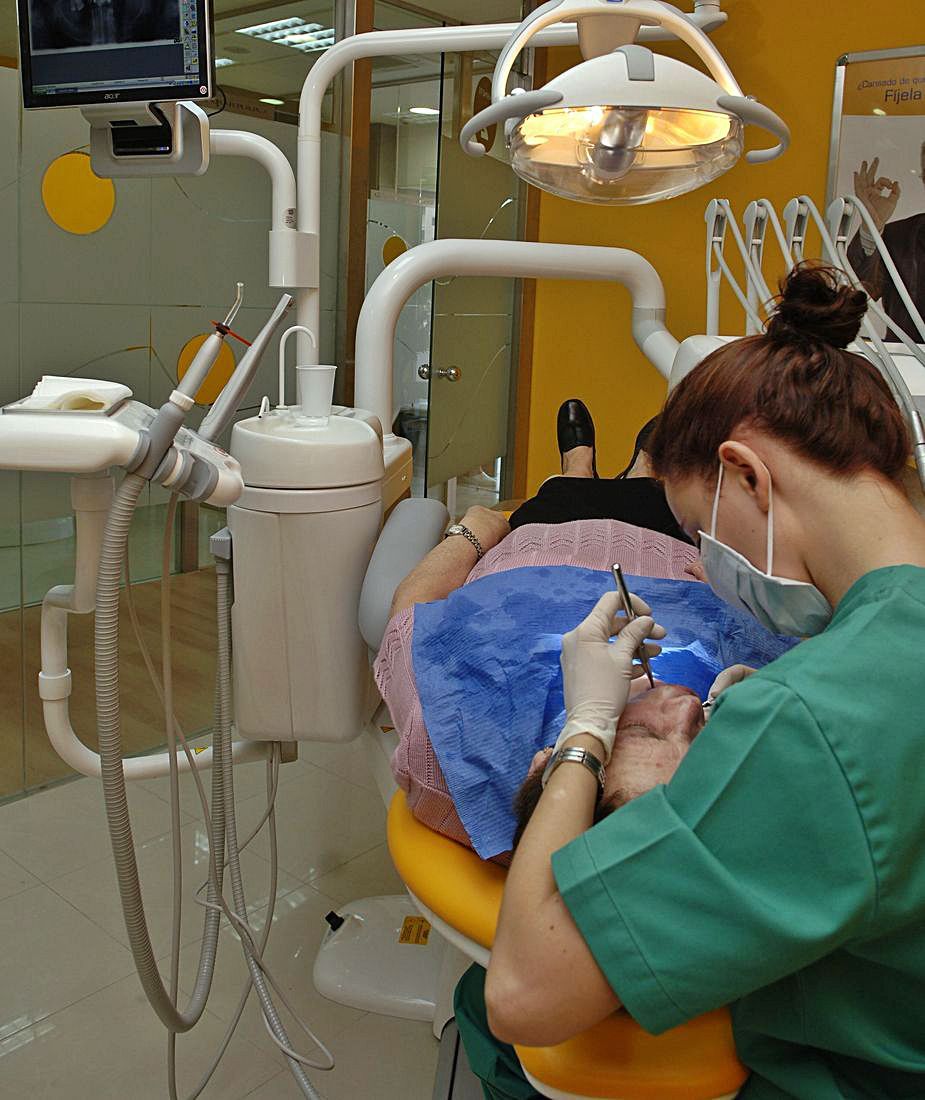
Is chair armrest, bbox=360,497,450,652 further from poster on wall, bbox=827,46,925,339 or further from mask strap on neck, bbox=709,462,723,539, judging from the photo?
poster on wall, bbox=827,46,925,339

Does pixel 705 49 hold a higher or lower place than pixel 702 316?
higher

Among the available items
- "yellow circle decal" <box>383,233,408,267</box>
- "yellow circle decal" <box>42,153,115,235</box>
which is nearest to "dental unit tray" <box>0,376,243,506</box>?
"yellow circle decal" <box>42,153,115,235</box>

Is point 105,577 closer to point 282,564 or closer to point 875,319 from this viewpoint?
point 282,564

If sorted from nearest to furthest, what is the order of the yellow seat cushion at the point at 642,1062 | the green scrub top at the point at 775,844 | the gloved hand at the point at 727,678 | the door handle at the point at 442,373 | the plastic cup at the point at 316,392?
the green scrub top at the point at 775,844 < the yellow seat cushion at the point at 642,1062 < the gloved hand at the point at 727,678 < the plastic cup at the point at 316,392 < the door handle at the point at 442,373

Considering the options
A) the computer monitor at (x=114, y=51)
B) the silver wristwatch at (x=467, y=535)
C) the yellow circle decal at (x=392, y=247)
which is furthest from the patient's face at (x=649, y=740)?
the yellow circle decal at (x=392, y=247)

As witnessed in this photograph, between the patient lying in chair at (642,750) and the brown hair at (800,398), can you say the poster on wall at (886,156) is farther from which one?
the patient lying in chair at (642,750)

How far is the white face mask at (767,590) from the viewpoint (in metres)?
1.02

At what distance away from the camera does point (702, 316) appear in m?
3.91

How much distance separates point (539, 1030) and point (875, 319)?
312 centimetres

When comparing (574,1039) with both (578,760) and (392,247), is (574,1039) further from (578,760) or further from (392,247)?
(392,247)

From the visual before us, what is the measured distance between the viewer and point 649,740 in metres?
1.06

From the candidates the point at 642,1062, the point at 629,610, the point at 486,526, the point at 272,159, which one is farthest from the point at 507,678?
the point at 272,159

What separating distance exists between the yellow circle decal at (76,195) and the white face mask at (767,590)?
1.96m

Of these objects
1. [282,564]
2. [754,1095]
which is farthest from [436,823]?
[282,564]
